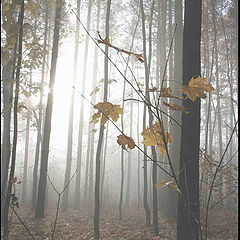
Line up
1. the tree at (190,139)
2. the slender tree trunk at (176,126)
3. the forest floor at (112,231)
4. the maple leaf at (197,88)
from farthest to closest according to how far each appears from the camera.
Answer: the slender tree trunk at (176,126) < the forest floor at (112,231) < the tree at (190,139) < the maple leaf at (197,88)

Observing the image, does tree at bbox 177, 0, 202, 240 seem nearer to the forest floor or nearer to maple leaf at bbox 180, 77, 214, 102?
maple leaf at bbox 180, 77, 214, 102

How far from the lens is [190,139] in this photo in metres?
1.62

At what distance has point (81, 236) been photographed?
6.05 metres

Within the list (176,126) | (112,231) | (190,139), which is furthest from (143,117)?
(190,139)

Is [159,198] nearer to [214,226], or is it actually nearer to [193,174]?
[214,226]

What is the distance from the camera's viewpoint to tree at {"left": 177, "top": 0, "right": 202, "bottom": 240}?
1554 millimetres

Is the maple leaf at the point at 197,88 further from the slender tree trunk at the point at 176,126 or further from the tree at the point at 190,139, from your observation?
the slender tree trunk at the point at 176,126

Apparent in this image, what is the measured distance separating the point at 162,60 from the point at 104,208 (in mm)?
6944

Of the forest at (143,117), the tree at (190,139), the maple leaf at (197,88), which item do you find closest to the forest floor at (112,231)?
the forest at (143,117)

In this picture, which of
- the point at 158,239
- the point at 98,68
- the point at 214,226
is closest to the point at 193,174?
the point at 158,239

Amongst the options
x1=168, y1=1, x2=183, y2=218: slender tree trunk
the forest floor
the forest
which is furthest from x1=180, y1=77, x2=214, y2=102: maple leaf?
x1=168, y1=1, x2=183, y2=218: slender tree trunk

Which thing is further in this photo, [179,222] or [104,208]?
[104,208]

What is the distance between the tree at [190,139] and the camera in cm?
155

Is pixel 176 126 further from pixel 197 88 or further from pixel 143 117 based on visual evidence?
pixel 197 88
